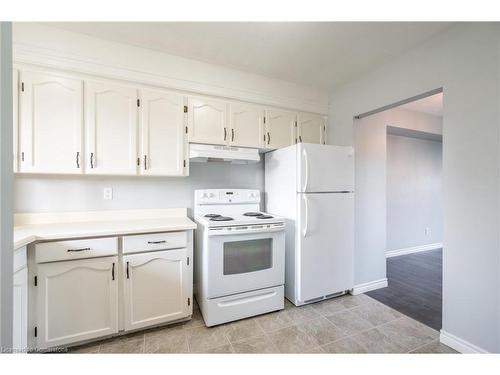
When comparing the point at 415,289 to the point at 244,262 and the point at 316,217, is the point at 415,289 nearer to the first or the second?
the point at 316,217

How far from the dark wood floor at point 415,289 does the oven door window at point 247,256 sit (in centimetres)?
139

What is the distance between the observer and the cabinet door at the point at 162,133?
6.44 ft

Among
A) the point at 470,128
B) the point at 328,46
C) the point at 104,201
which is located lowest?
the point at 104,201

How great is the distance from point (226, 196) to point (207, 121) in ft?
2.72

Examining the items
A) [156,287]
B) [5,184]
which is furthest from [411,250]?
[5,184]

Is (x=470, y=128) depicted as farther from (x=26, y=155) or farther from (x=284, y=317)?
(x=26, y=155)

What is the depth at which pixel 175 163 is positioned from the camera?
2066 millimetres

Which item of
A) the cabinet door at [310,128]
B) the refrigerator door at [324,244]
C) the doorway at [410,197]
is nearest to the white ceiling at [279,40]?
the cabinet door at [310,128]

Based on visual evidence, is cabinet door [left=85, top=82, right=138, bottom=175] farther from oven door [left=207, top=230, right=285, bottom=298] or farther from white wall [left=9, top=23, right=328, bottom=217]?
oven door [left=207, top=230, right=285, bottom=298]

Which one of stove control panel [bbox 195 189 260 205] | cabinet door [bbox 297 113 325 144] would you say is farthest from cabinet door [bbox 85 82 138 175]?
cabinet door [bbox 297 113 325 144]

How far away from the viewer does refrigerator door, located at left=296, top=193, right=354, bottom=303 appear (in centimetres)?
213

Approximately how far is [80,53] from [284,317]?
289 centimetres

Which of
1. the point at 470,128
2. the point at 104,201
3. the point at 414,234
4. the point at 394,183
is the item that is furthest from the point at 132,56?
the point at 414,234
